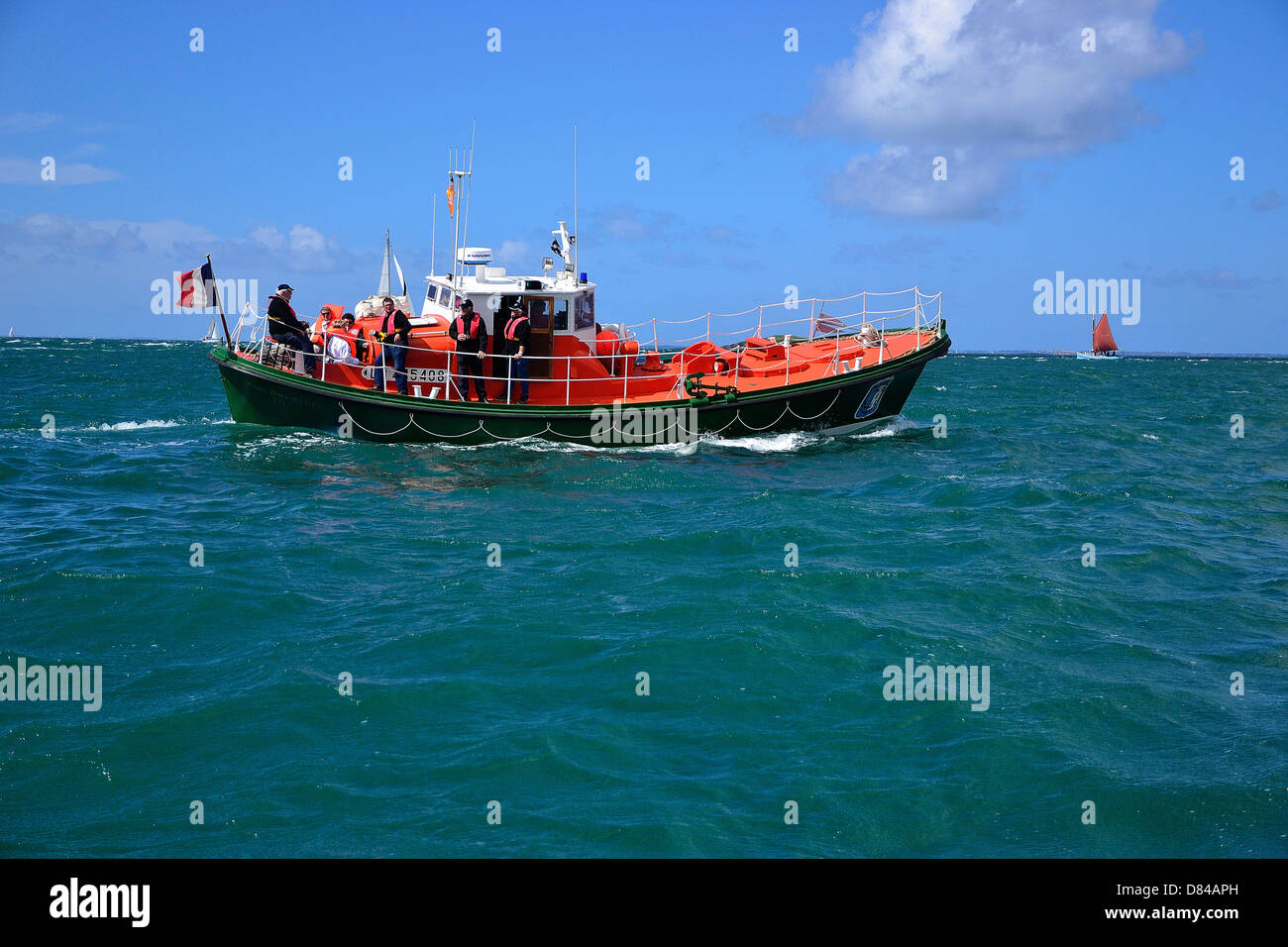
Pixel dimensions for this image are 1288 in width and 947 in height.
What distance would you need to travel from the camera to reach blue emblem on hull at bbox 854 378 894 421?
1823 cm

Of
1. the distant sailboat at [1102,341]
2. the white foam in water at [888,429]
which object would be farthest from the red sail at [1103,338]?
the white foam in water at [888,429]

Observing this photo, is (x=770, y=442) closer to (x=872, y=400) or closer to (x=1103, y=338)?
(x=872, y=400)

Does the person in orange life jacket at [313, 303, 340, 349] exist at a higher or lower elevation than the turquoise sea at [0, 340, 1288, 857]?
higher

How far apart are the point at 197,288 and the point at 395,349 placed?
11.0 feet

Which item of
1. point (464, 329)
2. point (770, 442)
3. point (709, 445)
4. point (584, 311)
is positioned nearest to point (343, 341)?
point (464, 329)

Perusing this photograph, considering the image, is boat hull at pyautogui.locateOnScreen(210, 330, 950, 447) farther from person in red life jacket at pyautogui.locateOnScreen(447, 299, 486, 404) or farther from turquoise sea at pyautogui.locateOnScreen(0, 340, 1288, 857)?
turquoise sea at pyautogui.locateOnScreen(0, 340, 1288, 857)

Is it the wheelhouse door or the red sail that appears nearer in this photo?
the wheelhouse door

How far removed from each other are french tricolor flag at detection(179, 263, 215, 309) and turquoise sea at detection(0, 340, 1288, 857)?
9.04 feet

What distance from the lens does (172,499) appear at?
13523 mm

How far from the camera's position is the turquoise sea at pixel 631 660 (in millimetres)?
5652

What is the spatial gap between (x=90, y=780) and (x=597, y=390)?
12404 mm

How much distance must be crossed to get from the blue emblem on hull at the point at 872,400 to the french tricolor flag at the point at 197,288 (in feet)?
38.6

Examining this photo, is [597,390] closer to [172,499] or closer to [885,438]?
[885,438]

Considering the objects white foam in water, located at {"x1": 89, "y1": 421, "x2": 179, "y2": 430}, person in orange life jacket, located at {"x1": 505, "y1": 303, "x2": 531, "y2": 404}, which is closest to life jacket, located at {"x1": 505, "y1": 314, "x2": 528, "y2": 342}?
person in orange life jacket, located at {"x1": 505, "y1": 303, "x2": 531, "y2": 404}
